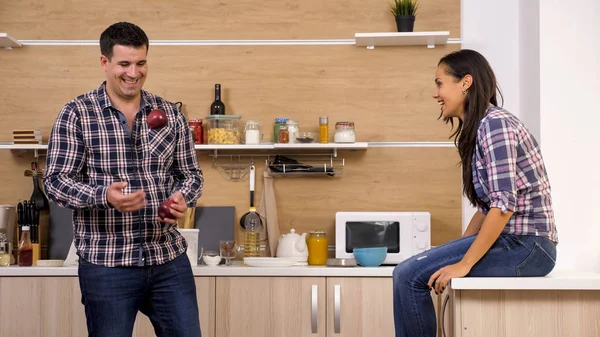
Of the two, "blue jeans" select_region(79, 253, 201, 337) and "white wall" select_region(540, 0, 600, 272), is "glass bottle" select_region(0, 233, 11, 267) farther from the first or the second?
"white wall" select_region(540, 0, 600, 272)

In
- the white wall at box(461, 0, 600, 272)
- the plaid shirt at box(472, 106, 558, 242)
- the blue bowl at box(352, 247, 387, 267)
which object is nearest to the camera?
the plaid shirt at box(472, 106, 558, 242)

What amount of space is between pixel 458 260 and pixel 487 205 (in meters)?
0.19

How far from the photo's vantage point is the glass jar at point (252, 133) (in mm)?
3665

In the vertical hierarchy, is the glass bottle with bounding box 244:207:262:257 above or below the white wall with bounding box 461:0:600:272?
below

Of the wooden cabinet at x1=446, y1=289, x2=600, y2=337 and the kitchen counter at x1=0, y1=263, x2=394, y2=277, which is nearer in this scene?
the wooden cabinet at x1=446, y1=289, x2=600, y2=337

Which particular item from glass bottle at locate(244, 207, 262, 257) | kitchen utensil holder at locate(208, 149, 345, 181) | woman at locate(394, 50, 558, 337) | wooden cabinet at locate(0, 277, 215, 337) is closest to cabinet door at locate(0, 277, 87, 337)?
wooden cabinet at locate(0, 277, 215, 337)

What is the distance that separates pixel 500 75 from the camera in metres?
3.69

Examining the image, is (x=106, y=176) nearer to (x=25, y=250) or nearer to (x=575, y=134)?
(x=25, y=250)

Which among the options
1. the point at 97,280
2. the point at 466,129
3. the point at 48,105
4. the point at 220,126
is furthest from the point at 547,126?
the point at 48,105

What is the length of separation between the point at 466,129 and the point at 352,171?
150cm

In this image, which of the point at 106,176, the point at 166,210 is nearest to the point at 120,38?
the point at 106,176

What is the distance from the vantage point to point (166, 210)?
2.21m

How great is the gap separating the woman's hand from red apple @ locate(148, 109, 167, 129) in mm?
903

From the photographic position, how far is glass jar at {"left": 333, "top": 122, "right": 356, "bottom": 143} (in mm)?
3639
